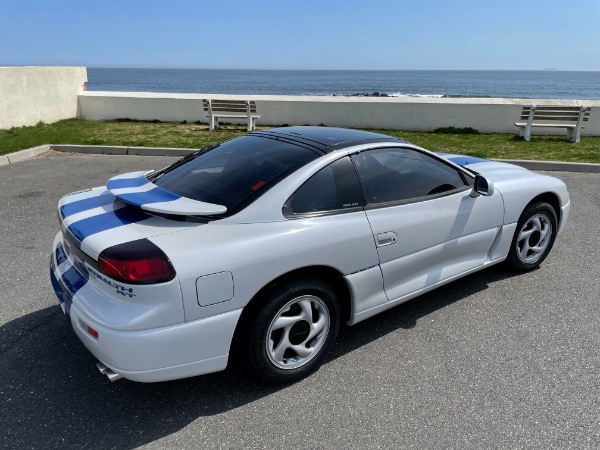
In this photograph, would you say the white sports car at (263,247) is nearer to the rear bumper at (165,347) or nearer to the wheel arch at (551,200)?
the rear bumper at (165,347)

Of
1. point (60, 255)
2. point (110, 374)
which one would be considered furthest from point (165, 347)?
point (60, 255)

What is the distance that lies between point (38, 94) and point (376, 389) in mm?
12700

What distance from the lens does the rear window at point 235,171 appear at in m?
2.83

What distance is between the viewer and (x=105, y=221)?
8.87 feet

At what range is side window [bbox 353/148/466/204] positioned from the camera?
3.20 meters

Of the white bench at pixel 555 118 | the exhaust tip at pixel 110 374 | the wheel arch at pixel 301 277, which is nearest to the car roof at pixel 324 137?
the wheel arch at pixel 301 277

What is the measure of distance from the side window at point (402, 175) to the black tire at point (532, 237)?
0.93 metres

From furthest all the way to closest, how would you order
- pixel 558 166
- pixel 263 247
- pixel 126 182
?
pixel 558 166 → pixel 126 182 → pixel 263 247

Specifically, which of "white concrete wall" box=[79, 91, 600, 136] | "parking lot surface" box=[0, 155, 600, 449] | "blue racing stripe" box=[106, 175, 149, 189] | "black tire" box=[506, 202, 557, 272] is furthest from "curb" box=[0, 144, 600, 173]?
"blue racing stripe" box=[106, 175, 149, 189]

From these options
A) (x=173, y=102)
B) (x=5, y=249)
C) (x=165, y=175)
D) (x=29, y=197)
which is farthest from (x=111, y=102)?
(x=165, y=175)

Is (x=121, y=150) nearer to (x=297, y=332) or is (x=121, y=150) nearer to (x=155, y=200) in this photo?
(x=155, y=200)

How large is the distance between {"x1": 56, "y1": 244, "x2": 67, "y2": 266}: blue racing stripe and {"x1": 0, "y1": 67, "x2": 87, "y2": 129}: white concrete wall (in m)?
10.1

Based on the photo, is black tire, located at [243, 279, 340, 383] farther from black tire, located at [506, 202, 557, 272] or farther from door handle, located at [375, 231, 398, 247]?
black tire, located at [506, 202, 557, 272]

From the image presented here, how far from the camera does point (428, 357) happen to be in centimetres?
313
